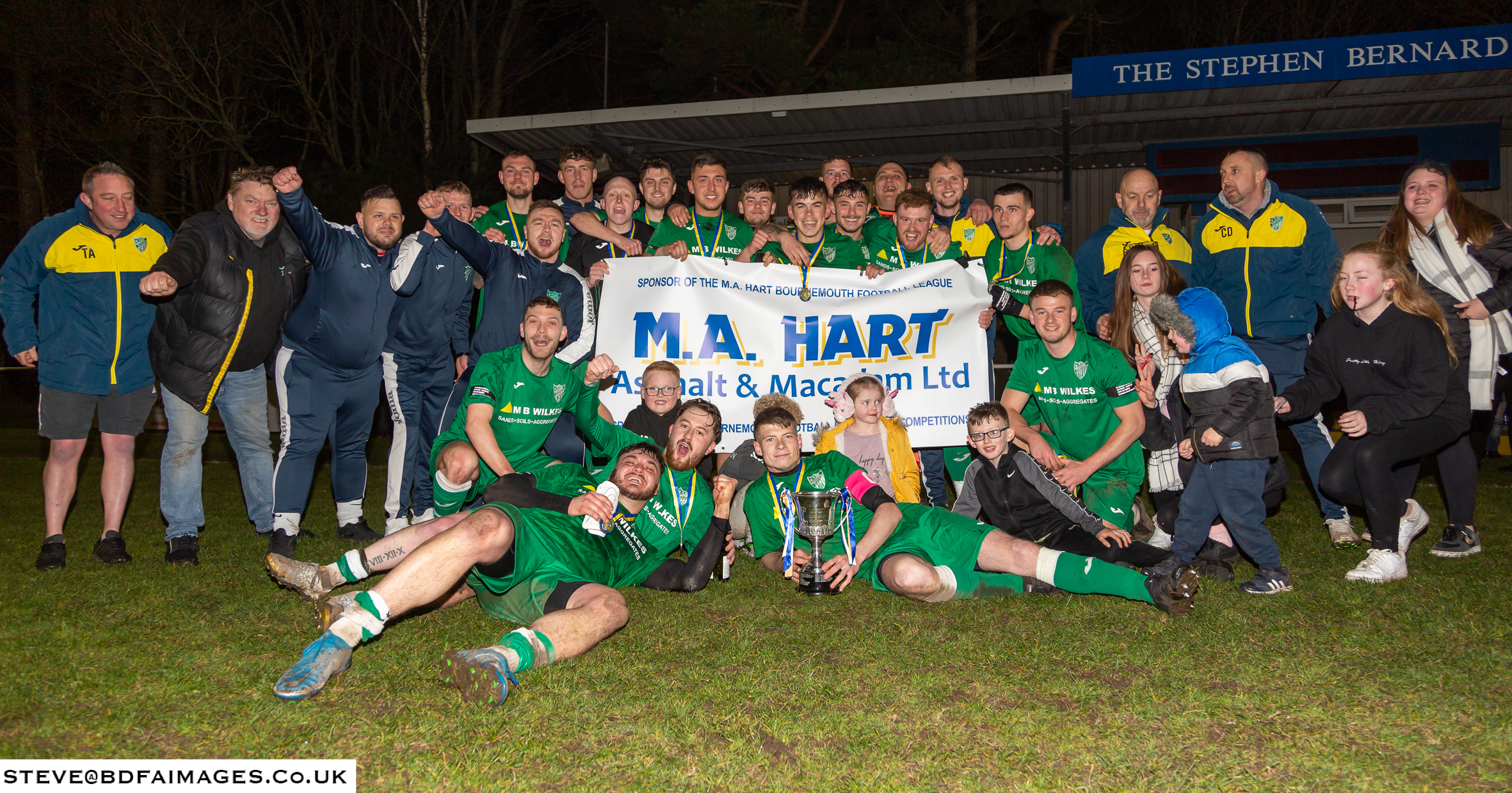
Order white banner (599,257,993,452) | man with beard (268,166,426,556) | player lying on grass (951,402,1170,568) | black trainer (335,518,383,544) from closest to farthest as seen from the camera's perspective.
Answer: player lying on grass (951,402,1170,568) < man with beard (268,166,426,556) < black trainer (335,518,383,544) < white banner (599,257,993,452)

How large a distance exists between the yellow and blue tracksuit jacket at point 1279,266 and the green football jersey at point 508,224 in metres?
4.82

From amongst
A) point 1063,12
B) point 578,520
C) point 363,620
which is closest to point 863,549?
point 578,520

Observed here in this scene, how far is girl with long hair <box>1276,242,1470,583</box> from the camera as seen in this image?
4.96 meters

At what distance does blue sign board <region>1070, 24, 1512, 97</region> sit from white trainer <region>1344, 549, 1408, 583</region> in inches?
326

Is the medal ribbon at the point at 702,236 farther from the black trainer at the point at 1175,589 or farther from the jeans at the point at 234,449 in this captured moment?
the black trainer at the point at 1175,589

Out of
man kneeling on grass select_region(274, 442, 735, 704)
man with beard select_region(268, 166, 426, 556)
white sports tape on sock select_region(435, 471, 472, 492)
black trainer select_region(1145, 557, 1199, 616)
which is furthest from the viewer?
man with beard select_region(268, 166, 426, 556)

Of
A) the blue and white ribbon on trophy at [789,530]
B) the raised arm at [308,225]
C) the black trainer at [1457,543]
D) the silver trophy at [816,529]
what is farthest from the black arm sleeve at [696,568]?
the black trainer at [1457,543]

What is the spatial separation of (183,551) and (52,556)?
671mm

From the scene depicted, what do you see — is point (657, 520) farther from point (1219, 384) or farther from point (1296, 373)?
point (1296, 373)

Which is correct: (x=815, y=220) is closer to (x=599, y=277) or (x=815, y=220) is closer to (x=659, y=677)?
(x=599, y=277)

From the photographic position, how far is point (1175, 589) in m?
4.15

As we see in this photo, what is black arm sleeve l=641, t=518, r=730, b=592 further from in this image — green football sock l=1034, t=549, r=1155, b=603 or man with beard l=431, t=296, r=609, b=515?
green football sock l=1034, t=549, r=1155, b=603

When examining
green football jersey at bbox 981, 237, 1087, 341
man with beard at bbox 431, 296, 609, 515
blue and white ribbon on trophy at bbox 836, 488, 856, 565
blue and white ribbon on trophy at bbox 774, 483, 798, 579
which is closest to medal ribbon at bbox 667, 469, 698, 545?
blue and white ribbon on trophy at bbox 774, 483, 798, 579

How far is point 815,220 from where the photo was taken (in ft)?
22.4
